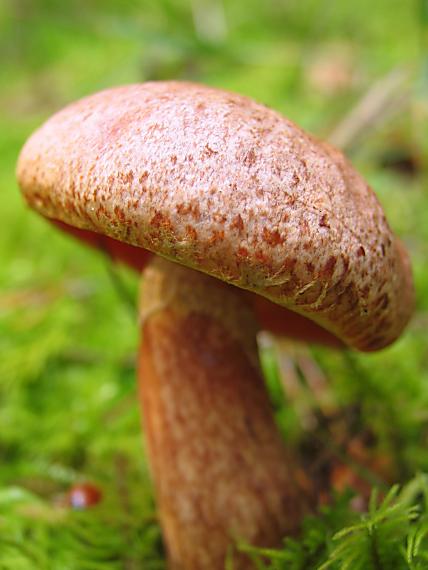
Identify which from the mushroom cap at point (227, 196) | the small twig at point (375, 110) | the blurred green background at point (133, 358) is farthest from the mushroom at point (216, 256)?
the small twig at point (375, 110)

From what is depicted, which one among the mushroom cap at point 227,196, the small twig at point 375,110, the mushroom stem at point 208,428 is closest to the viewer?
the mushroom cap at point 227,196

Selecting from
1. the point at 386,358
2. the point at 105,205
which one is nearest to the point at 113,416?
the point at 386,358

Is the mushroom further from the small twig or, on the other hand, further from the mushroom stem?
the small twig

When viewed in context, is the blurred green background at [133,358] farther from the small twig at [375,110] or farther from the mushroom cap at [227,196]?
the mushroom cap at [227,196]

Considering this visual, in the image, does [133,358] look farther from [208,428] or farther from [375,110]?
[375,110]

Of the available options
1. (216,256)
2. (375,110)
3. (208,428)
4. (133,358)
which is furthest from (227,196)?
(375,110)

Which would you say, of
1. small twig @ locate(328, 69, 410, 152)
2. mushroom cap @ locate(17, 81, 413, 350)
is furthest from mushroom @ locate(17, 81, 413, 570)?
small twig @ locate(328, 69, 410, 152)

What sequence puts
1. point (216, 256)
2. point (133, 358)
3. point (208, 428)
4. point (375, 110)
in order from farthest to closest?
point (375, 110) < point (133, 358) < point (208, 428) < point (216, 256)
